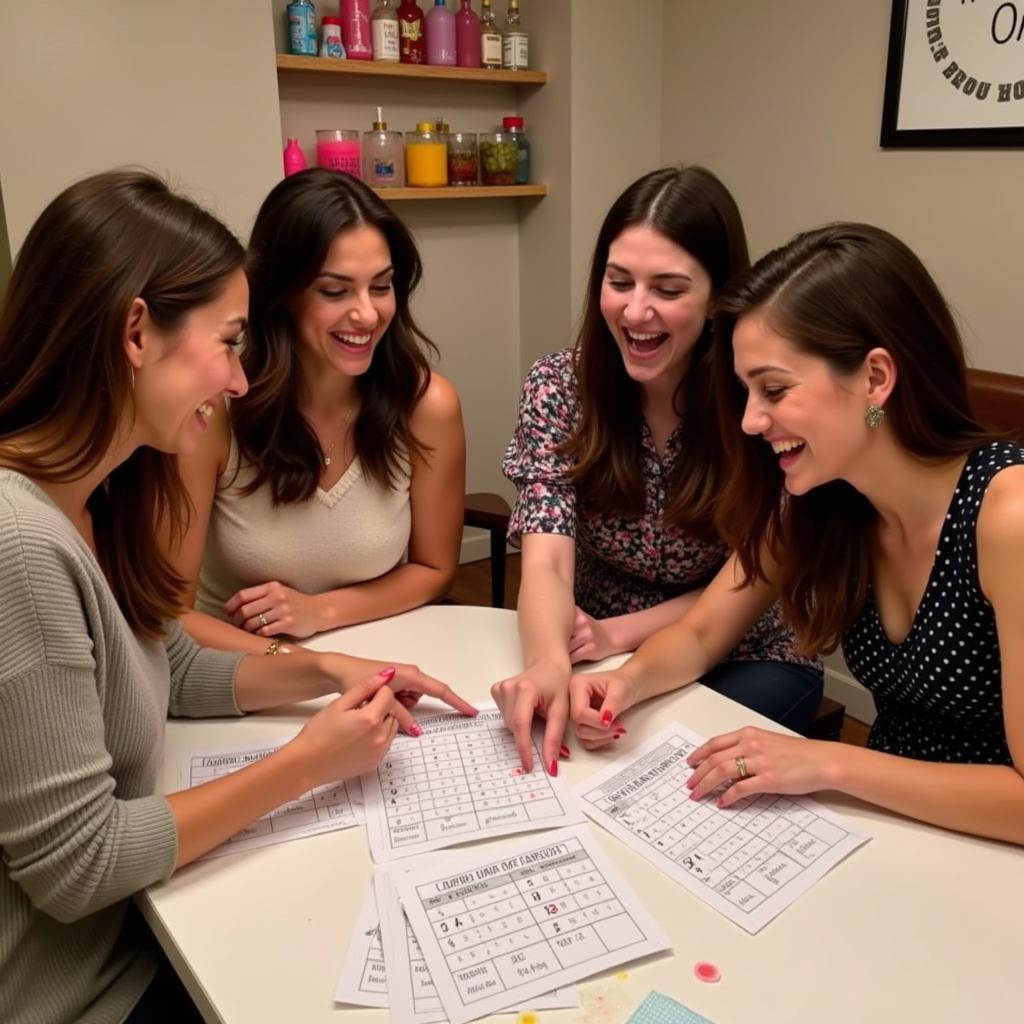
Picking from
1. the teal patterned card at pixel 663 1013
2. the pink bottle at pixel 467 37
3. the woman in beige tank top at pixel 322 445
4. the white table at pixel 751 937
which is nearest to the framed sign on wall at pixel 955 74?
the pink bottle at pixel 467 37

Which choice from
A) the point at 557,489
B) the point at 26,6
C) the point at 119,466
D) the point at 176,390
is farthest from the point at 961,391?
the point at 26,6

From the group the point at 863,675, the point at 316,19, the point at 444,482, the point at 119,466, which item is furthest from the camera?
the point at 316,19

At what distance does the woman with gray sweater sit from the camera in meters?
0.85

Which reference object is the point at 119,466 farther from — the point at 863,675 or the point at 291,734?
the point at 863,675

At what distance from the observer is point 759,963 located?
839mm

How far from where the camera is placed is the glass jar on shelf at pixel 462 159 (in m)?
3.00

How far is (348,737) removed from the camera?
3.42 ft

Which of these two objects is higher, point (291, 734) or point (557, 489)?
point (557, 489)

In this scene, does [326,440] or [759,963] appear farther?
[326,440]

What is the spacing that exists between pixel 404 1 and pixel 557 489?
6.24ft

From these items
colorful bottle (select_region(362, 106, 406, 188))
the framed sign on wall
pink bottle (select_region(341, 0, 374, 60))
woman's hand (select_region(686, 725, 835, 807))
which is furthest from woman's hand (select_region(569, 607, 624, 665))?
pink bottle (select_region(341, 0, 374, 60))

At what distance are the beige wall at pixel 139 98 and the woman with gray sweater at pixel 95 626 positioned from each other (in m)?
1.42

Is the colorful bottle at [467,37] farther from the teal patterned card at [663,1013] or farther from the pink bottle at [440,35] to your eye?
the teal patterned card at [663,1013]

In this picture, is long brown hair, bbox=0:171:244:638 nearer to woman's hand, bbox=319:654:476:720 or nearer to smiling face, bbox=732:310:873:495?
woman's hand, bbox=319:654:476:720
